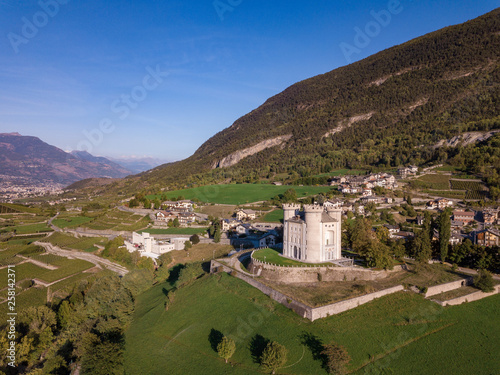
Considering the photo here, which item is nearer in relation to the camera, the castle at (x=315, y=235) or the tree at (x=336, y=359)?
the tree at (x=336, y=359)

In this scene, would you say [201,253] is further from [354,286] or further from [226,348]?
[226,348]

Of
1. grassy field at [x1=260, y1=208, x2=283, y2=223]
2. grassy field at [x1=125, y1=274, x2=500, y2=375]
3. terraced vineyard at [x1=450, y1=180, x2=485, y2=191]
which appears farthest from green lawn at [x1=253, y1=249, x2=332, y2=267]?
terraced vineyard at [x1=450, y1=180, x2=485, y2=191]

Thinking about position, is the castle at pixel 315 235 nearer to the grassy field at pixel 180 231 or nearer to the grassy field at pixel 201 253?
the grassy field at pixel 201 253

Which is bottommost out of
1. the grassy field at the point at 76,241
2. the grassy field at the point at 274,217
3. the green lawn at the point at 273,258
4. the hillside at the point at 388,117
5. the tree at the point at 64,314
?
the tree at the point at 64,314

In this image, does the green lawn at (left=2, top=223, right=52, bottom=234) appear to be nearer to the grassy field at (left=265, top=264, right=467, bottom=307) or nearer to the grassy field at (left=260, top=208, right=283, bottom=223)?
the grassy field at (left=260, top=208, right=283, bottom=223)

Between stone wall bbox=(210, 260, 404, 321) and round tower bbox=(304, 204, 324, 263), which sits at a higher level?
round tower bbox=(304, 204, 324, 263)

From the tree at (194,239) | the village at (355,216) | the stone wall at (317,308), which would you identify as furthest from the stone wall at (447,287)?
the tree at (194,239)
